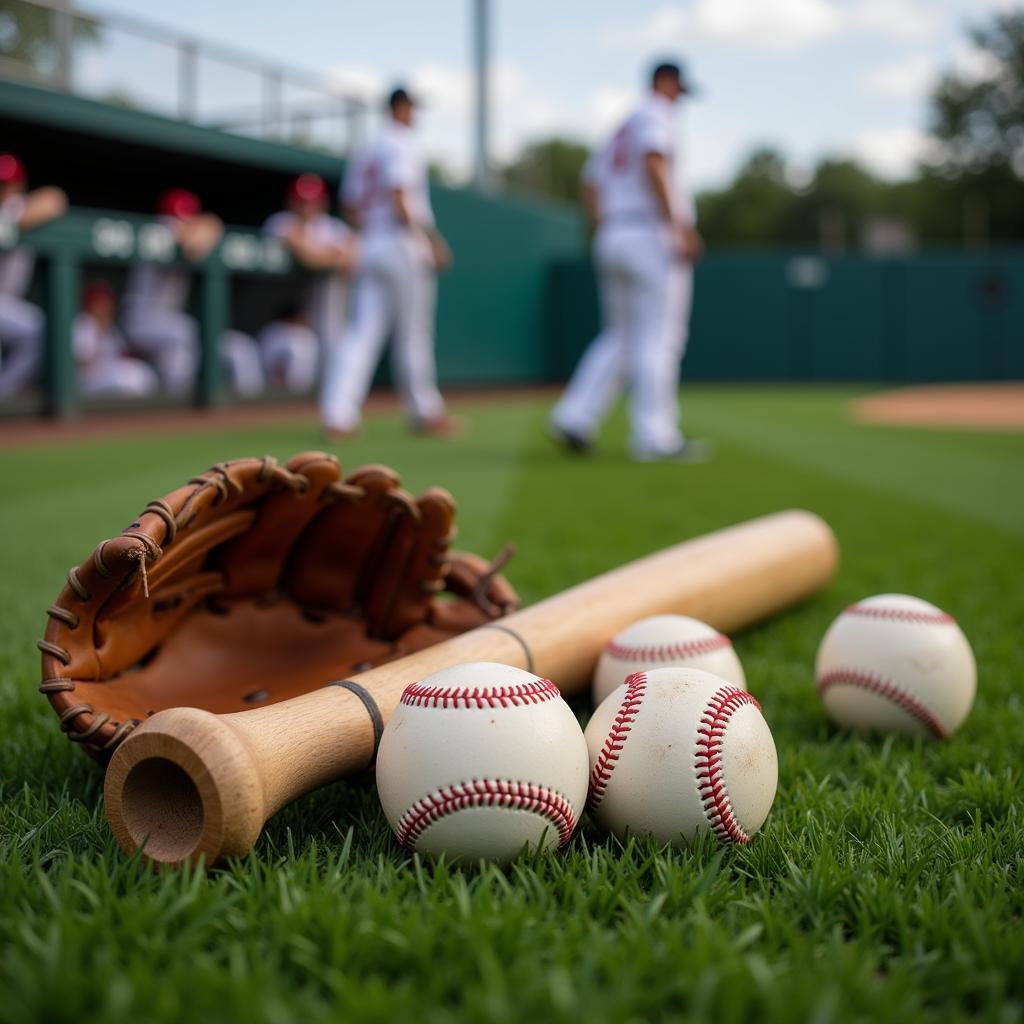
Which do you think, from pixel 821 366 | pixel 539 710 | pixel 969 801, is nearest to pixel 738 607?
pixel 969 801

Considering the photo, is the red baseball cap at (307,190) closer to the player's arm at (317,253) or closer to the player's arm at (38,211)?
the player's arm at (317,253)

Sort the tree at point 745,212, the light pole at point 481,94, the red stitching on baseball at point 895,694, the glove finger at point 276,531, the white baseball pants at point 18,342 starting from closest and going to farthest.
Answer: the glove finger at point 276,531 < the red stitching on baseball at point 895,694 < the white baseball pants at point 18,342 < the light pole at point 481,94 < the tree at point 745,212

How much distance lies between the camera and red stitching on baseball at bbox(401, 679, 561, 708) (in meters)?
1.75

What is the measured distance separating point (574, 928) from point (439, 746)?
1.18 feet

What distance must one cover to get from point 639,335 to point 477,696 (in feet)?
20.7

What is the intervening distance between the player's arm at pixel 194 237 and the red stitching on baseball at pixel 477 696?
11.4 metres

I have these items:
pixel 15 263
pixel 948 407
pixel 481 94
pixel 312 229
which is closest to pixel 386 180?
pixel 15 263

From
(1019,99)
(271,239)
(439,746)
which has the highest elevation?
(1019,99)

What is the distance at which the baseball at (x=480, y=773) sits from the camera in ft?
5.50

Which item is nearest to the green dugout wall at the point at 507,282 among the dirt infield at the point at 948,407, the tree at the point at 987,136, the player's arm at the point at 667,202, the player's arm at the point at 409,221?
the dirt infield at the point at 948,407

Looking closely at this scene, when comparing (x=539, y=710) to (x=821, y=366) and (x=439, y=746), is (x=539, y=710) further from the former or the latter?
(x=821, y=366)

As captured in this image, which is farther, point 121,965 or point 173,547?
point 173,547

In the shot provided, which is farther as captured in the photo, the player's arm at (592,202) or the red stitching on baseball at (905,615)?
the player's arm at (592,202)

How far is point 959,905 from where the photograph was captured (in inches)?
60.9
